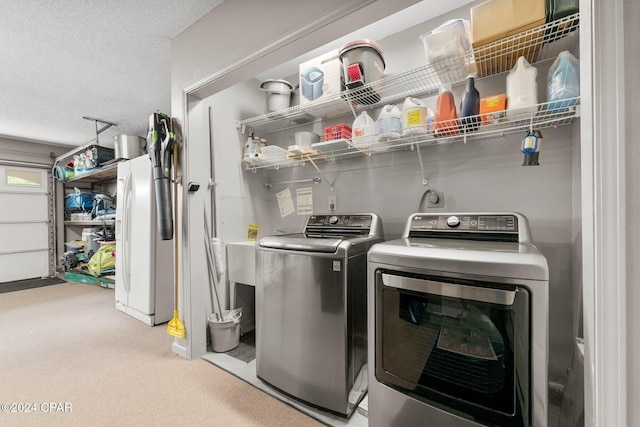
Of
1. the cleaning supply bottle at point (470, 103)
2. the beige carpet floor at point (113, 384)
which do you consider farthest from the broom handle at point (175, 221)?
the cleaning supply bottle at point (470, 103)

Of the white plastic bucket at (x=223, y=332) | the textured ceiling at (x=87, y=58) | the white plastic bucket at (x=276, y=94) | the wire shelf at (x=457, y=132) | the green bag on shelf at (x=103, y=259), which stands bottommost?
the white plastic bucket at (x=223, y=332)

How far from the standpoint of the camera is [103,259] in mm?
3996

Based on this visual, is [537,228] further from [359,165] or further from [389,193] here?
[359,165]

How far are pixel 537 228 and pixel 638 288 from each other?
40.3 inches

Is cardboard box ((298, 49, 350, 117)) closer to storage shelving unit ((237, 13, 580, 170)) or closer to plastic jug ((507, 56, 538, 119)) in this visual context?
storage shelving unit ((237, 13, 580, 170))

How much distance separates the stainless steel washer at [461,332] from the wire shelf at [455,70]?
0.82 metres

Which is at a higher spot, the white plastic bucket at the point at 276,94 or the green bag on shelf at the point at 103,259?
the white plastic bucket at the point at 276,94

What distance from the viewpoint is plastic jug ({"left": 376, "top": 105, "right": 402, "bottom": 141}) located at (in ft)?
5.17

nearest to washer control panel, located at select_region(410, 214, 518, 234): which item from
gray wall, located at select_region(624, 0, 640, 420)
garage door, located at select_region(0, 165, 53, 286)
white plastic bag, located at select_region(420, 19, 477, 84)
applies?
gray wall, located at select_region(624, 0, 640, 420)

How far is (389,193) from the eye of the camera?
76.6 inches

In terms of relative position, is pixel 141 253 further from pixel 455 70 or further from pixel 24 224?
pixel 24 224

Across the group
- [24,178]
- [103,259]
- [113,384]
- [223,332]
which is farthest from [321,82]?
[24,178]

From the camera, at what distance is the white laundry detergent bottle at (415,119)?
1.50 metres

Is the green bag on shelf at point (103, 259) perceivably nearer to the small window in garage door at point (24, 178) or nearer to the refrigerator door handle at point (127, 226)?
the refrigerator door handle at point (127, 226)
